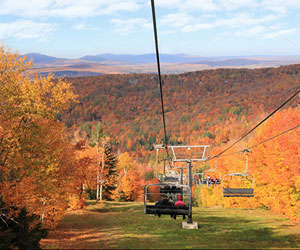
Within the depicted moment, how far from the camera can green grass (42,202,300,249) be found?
35.8 metres

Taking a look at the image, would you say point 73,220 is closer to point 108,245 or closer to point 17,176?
point 108,245

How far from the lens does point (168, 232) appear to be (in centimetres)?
4316

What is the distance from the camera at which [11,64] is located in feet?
89.8

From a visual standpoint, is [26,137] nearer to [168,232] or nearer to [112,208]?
[168,232]

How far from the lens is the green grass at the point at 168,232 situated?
35.8 metres

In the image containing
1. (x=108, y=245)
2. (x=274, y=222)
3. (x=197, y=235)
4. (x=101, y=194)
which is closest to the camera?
(x=108, y=245)

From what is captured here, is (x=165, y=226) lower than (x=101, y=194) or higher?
higher

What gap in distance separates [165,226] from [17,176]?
1052 inches

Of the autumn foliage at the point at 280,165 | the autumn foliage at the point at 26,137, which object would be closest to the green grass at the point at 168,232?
the autumn foliage at the point at 280,165

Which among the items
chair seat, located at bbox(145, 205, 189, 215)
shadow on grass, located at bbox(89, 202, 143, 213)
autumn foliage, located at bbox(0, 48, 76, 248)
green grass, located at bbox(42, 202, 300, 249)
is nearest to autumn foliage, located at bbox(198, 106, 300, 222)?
green grass, located at bbox(42, 202, 300, 249)

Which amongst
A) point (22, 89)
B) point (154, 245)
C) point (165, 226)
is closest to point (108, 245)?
point (154, 245)

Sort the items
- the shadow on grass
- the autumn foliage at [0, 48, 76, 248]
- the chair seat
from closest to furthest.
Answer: the chair seat, the autumn foliage at [0, 48, 76, 248], the shadow on grass

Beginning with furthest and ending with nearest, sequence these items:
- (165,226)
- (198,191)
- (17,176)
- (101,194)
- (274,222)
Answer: (198,191)
(101,194)
(274,222)
(165,226)
(17,176)

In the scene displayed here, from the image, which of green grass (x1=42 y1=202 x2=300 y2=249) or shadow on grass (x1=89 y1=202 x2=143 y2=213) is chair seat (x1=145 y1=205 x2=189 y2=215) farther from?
shadow on grass (x1=89 y1=202 x2=143 y2=213)
